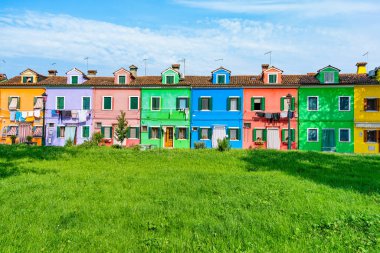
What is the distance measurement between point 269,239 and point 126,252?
8.16 ft

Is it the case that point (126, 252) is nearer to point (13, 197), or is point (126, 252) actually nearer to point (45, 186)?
point (13, 197)

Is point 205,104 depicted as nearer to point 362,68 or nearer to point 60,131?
point 60,131

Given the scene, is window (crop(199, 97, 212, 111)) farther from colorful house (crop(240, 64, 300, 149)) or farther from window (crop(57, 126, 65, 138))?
window (crop(57, 126, 65, 138))

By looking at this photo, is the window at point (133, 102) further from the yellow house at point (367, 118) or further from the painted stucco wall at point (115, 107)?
the yellow house at point (367, 118)

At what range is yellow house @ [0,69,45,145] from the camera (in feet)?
101

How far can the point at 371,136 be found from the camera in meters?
27.1

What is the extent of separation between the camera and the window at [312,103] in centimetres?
2805

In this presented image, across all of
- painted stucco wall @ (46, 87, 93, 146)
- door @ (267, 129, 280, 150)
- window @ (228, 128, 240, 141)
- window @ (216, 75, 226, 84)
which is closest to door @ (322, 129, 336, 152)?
door @ (267, 129, 280, 150)

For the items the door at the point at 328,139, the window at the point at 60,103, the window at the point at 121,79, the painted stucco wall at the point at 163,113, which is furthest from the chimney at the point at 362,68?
the window at the point at 60,103

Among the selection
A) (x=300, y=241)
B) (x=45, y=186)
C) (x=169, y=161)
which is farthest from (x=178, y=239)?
(x=169, y=161)

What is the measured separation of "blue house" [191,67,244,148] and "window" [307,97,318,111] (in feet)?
21.0

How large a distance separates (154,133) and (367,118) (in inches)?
811

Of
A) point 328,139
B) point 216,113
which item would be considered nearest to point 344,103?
point 328,139

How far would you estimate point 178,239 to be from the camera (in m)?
5.17
